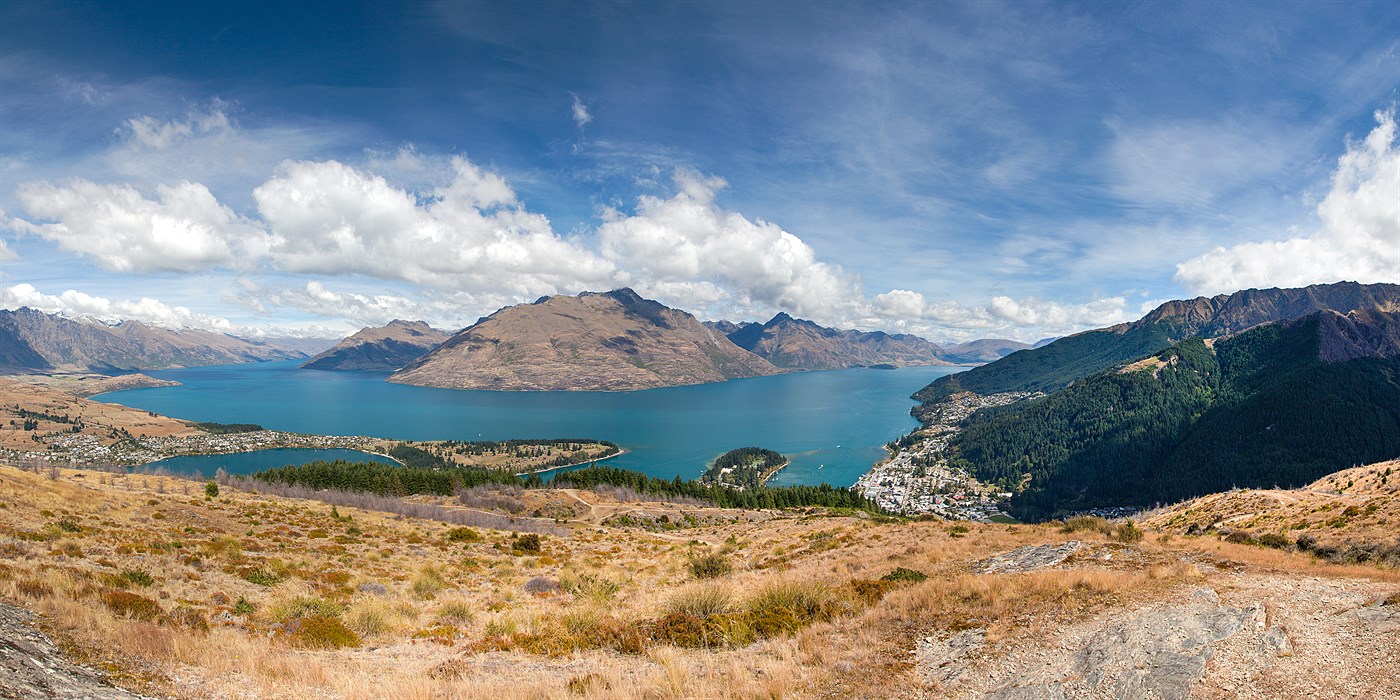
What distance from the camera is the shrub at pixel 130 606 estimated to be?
1234 centimetres

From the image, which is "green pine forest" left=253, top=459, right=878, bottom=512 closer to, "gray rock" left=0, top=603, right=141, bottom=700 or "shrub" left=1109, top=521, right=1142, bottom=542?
"shrub" left=1109, top=521, right=1142, bottom=542

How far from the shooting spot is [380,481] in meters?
98.5

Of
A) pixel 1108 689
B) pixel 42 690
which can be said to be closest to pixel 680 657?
pixel 1108 689

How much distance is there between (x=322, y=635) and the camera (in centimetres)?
1347

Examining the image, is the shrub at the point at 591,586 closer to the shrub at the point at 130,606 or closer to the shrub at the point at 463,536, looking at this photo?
the shrub at the point at 130,606

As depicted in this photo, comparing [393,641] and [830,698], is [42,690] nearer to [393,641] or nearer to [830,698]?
[393,641]

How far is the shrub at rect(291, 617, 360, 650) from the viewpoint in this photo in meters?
13.1

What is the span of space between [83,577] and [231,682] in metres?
11.6

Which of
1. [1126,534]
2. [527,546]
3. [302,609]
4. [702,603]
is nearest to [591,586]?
[702,603]

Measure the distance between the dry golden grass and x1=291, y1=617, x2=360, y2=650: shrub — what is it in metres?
0.10

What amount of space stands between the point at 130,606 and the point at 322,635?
4.37 metres

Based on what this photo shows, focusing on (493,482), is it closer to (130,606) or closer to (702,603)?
(130,606)

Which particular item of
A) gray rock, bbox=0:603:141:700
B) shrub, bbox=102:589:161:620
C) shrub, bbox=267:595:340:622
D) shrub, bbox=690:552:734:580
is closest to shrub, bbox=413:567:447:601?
shrub, bbox=267:595:340:622

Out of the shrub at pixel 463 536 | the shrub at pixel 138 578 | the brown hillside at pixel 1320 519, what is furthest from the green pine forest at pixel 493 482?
the shrub at pixel 138 578
